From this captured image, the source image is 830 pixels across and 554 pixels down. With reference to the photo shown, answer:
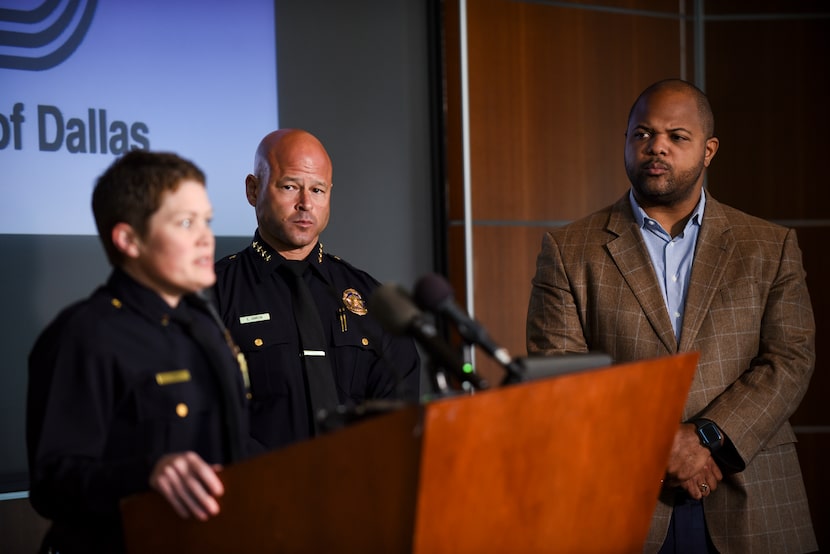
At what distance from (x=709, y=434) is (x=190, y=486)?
4.89 ft

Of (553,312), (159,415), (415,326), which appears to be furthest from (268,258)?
(415,326)

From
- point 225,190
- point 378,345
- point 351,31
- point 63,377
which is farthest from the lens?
point 351,31

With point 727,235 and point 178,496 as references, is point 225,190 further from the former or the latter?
point 178,496

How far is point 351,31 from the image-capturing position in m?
4.31

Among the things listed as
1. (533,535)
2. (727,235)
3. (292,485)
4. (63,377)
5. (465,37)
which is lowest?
(533,535)

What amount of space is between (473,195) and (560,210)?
1.57 ft

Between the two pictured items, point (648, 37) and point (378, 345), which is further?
point (648, 37)

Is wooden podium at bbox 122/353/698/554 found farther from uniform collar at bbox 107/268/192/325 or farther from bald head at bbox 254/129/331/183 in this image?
bald head at bbox 254/129/331/183

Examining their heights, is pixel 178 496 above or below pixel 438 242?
below

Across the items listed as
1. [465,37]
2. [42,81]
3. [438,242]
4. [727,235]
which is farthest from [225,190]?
[727,235]

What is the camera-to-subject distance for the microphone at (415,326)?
54.5 inches

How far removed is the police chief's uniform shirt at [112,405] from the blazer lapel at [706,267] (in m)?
1.31

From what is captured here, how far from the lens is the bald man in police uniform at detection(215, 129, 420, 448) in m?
2.44

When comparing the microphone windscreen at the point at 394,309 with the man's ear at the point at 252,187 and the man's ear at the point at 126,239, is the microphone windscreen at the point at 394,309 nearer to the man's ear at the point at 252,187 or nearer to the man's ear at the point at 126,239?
the man's ear at the point at 126,239
